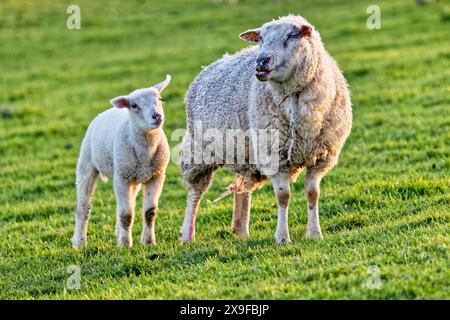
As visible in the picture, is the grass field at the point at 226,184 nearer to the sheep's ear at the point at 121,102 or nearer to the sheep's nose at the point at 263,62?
the sheep's ear at the point at 121,102

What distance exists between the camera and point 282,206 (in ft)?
25.9

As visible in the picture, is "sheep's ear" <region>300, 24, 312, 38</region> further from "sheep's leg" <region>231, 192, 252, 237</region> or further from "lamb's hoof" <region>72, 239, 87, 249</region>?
"lamb's hoof" <region>72, 239, 87, 249</region>

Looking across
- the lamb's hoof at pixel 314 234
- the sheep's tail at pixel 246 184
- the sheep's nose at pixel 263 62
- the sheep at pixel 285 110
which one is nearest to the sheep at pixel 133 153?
the sheep at pixel 285 110

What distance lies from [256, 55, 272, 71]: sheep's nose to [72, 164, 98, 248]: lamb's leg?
2.84 m

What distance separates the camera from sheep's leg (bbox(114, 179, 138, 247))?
8.59 m

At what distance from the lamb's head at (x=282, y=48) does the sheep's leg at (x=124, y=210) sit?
216 cm

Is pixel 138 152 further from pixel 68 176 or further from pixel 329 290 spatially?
pixel 68 176

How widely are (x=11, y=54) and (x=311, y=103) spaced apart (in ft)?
68.8

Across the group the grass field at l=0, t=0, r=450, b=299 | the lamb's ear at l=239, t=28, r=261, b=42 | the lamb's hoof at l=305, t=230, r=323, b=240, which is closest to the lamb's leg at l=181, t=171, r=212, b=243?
the grass field at l=0, t=0, r=450, b=299

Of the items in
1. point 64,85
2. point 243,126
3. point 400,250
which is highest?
point 243,126

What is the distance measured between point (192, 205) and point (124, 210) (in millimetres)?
890

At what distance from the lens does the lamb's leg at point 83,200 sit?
9219mm

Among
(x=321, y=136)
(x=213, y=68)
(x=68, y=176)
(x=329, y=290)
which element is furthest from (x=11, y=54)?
(x=329, y=290)

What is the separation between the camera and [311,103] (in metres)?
7.71
